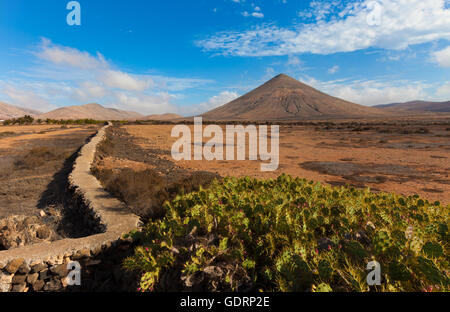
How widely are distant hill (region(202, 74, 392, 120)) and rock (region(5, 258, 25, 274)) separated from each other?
123435 mm

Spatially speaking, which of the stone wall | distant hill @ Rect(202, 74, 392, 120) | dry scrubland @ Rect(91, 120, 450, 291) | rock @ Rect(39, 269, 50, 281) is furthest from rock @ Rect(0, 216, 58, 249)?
distant hill @ Rect(202, 74, 392, 120)

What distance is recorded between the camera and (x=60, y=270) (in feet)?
10.2

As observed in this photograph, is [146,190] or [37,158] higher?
[37,158]

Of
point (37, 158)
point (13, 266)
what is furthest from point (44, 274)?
point (37, 158)

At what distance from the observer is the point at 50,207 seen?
590 centimetres

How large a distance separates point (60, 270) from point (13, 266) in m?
0.57

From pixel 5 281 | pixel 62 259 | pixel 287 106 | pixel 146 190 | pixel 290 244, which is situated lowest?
pixel 5 281

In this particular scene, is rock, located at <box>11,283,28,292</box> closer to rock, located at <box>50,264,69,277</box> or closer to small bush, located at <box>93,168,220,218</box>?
rock, located at <box>50,264,69,277</box>

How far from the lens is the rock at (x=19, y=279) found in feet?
9.70

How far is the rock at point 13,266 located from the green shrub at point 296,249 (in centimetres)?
174

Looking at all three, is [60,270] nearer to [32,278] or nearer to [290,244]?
[32,278]

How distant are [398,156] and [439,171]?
12.3 ft

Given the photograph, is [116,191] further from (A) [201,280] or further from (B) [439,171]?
(B) [439,171]

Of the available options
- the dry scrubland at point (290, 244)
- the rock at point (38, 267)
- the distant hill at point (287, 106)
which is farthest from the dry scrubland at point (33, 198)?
the distant hill at point (287, 106)
